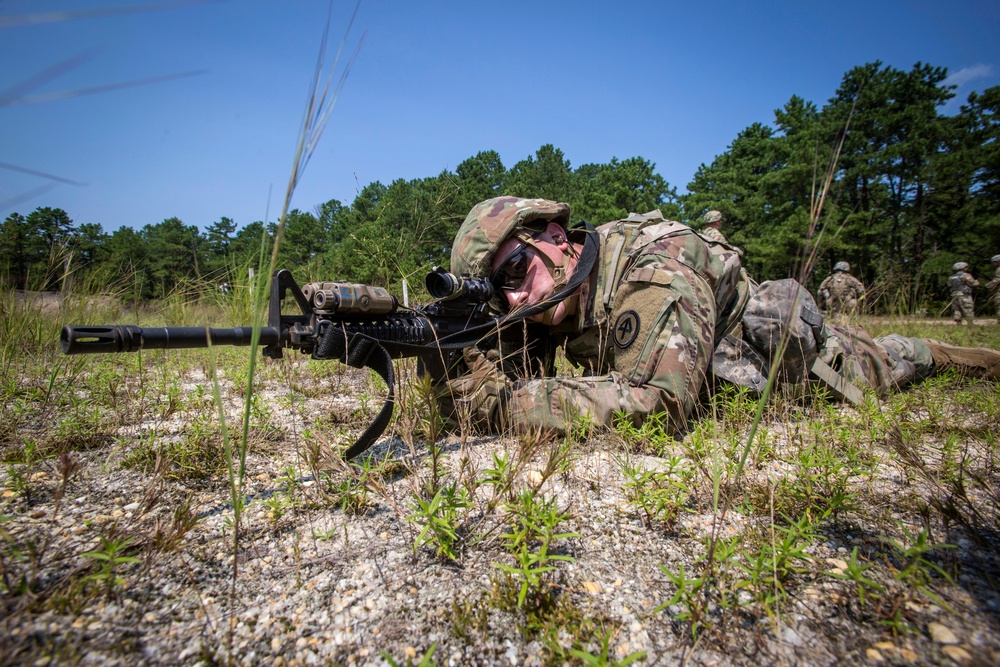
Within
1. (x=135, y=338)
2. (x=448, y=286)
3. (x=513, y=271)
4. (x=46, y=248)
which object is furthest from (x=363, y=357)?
(x=46, y=248)

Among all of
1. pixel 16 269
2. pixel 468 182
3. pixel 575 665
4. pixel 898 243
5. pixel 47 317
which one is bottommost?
pixel 575 665

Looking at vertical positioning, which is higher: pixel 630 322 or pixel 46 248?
pixel 46 248

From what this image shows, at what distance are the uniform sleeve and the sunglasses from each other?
27.2 inches

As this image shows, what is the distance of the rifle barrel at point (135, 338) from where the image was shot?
1531mm

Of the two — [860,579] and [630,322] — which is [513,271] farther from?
[860,579]

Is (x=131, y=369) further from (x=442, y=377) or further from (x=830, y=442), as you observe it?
(x=830, y=442)

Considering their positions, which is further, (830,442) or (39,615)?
(830,442)

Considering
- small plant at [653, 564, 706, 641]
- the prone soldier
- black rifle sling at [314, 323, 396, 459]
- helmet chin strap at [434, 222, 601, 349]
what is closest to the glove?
the prone soldier

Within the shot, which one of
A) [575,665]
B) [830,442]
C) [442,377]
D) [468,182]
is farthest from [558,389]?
[468,182]

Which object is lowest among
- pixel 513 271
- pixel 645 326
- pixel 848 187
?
pixel 645 326

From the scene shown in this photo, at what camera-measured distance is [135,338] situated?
1.66 meters

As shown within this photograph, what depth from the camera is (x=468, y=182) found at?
82.5 ft

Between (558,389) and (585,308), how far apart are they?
0.78 metres

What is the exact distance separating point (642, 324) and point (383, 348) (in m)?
1.53
